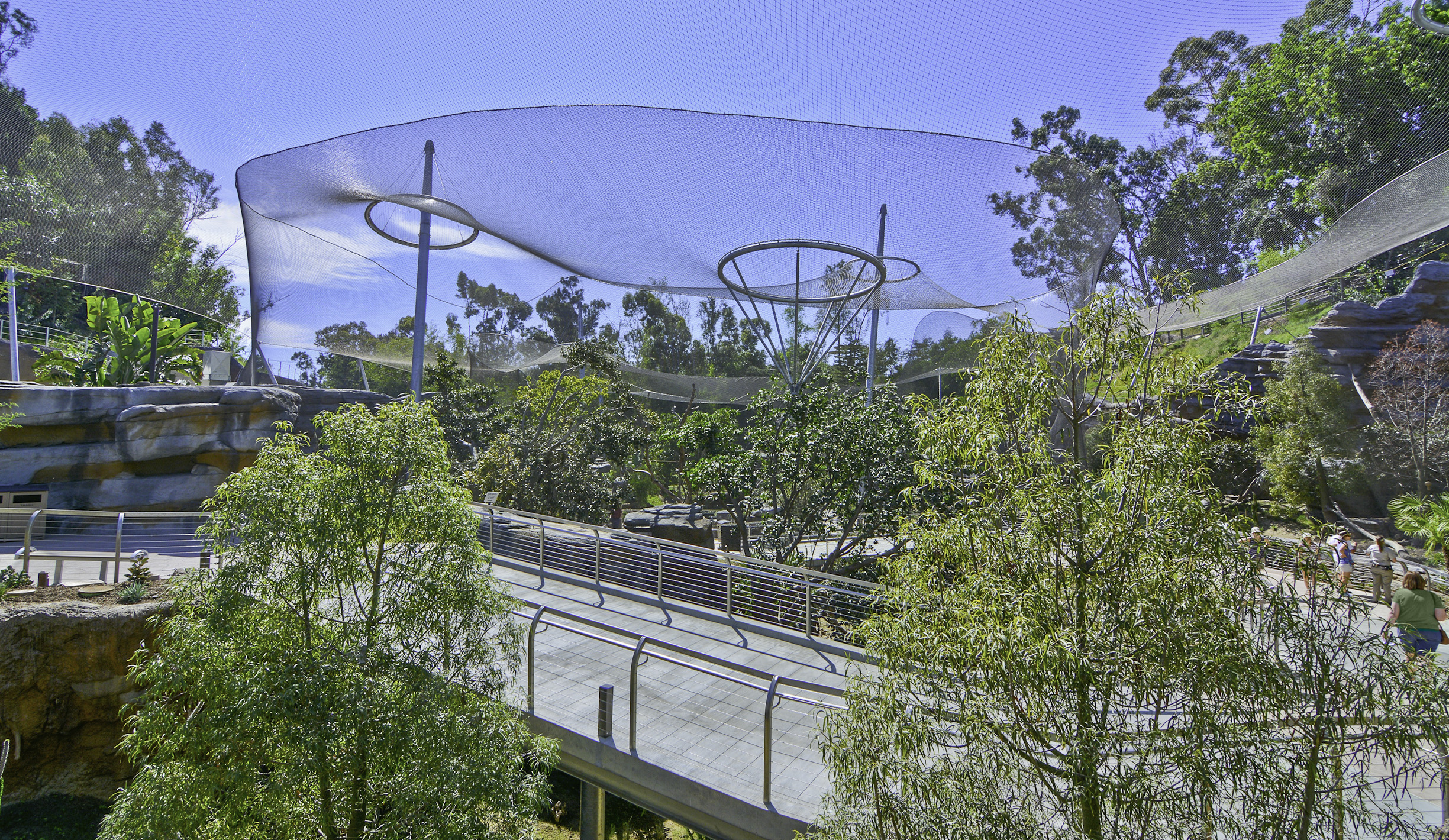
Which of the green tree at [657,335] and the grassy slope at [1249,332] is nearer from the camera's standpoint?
the green tree at [657,335]

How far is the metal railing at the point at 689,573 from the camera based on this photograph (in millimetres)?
6805

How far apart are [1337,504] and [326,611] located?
20083mm

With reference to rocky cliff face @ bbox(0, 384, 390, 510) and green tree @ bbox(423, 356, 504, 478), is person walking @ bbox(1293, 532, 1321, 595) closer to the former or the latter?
rocky cliff face @ bbox(0, 384, 390, 510)

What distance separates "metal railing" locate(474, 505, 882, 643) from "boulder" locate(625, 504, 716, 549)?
8.11ft

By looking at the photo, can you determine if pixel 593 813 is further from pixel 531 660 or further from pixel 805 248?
pixel 805 248

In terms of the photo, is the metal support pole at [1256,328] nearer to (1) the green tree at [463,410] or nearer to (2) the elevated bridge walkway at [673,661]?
(2) the elevated bridge walkway at [673,661]

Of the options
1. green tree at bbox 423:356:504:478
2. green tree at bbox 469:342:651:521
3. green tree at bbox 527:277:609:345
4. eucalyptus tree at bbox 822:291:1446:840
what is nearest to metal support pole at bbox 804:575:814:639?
eucalyptus tree at bbox 822:291:1446:840

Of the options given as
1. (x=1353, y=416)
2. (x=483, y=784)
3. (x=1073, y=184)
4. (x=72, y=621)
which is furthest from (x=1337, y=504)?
(x=72, y=621)

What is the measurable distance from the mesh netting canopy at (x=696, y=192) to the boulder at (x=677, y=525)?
4.53 meters

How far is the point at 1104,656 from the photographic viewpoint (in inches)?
88.2

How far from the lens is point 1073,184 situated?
1059 cm

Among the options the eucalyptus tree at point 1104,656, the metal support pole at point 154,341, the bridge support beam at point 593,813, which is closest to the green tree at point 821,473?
the bridge support beam at point 593,813

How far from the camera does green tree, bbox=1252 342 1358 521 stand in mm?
15281

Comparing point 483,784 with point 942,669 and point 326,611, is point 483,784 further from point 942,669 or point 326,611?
point 942,669
